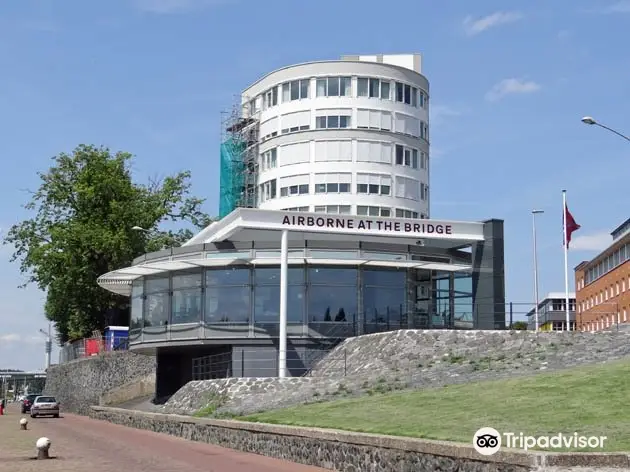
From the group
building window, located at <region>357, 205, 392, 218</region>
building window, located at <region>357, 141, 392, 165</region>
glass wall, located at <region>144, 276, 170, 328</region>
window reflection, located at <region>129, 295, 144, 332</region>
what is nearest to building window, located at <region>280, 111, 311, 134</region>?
building window, located at <region>357, 141, 392, 165</region>

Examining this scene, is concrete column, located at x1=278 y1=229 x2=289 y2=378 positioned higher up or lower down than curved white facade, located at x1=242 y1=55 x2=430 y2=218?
lower down

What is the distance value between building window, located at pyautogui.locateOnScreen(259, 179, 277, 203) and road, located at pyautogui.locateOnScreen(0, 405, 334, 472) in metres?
38.2

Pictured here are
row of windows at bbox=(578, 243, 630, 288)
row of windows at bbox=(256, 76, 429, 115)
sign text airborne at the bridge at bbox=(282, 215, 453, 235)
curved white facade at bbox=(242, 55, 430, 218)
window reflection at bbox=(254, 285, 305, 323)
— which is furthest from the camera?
row of windows at bbox=(578, 243, 630, 288)

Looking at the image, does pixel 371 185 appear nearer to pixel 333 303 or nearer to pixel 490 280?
pixel 490 280

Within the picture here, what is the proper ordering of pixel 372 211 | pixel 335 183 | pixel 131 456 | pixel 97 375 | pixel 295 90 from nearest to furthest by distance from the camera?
pixel 131 456
pixel 97 375
pixel 335 183
pixel 372 211
pixel 295 90

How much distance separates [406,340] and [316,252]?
7283 millimetres

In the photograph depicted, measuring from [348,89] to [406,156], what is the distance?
6.52 m

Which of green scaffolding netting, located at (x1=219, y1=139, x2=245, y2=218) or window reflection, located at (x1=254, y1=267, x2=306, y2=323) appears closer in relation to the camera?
window reflection, located at (x1=254, y1=267, x2=306, y2=323)

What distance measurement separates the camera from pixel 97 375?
58.9 meters

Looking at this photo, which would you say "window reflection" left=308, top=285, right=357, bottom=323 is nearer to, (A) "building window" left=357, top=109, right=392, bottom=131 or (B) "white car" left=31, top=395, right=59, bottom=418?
(B) "white car" left=31, top=395, right=59, bottom=418

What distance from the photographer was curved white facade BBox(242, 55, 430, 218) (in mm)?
67000

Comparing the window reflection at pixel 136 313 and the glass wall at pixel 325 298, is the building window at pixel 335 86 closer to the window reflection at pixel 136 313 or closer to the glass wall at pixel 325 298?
the window reflection at pixel 136 313

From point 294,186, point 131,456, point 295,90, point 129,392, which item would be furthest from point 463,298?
point 295,90

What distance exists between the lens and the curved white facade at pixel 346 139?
220 ft
